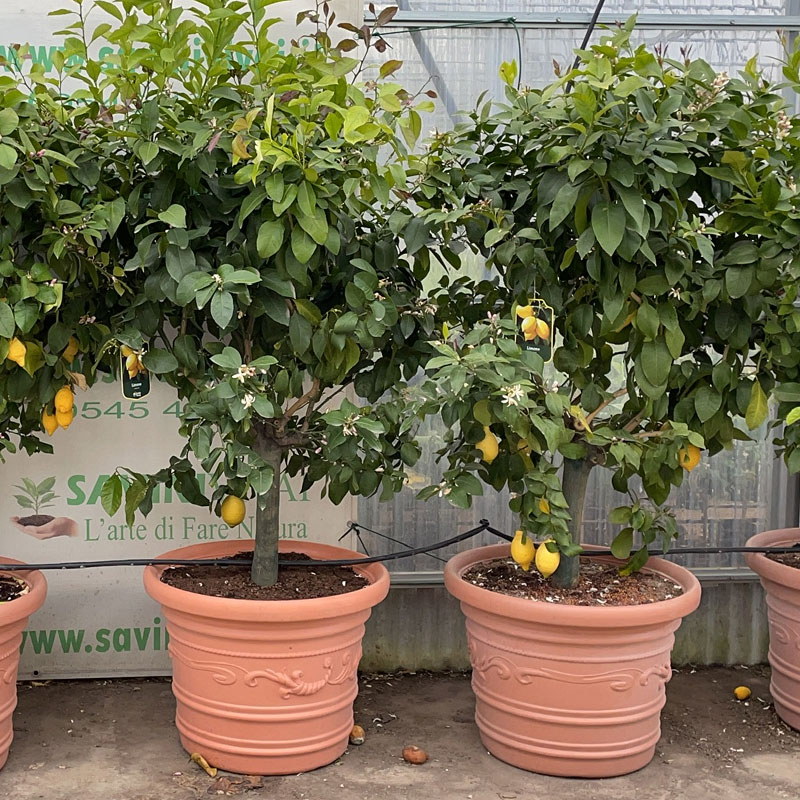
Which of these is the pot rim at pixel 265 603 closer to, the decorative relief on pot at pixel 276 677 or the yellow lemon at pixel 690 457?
the decorative relief on pot at pixel 276 677

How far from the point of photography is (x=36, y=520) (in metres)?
2.83

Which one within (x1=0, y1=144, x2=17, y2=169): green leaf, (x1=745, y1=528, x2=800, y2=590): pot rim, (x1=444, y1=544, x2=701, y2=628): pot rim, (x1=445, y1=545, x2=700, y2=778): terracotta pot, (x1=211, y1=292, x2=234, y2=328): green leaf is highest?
(x1=0, y1=144, x2=17, y2=169): green leaf

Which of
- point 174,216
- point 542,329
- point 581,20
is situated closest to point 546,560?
point 542,329

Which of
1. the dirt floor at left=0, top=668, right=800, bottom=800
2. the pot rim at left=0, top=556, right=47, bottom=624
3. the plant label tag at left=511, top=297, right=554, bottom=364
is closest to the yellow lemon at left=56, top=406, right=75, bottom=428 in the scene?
the pot rim at left=0, top=556, right=47, bottom=624

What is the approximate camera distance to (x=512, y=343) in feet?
6.85

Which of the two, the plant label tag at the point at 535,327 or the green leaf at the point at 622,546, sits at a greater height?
the plant label tag at the point at 535,327

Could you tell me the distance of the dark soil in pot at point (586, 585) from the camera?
7.92ft

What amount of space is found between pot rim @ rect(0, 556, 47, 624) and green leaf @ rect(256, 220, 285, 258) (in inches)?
37.6

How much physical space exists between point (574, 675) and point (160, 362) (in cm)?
114

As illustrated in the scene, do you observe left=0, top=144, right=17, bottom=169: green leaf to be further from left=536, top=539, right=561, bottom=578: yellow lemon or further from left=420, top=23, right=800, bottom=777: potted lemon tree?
left=536, top=539, right=561, bottom=578: yellow lemon

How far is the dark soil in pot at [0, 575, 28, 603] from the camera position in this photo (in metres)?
2.38

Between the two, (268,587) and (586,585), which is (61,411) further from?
(586,585)

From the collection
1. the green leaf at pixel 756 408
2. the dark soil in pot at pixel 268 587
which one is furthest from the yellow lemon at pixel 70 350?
the green leaf at pixel 756 408

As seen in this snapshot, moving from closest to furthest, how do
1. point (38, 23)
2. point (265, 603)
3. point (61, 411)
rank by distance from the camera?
point (265, 603) → point (61, 411) → point (38, 23)
